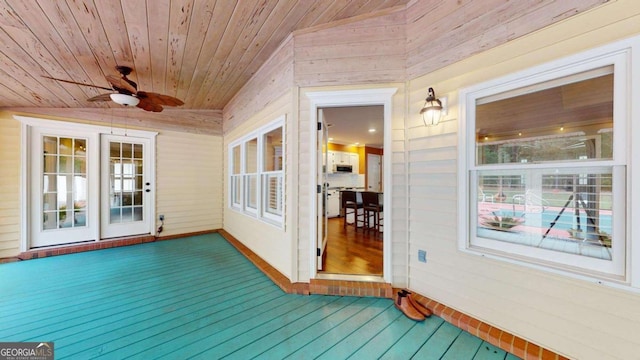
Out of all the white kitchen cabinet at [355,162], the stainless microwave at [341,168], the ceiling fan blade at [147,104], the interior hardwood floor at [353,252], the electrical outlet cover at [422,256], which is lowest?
the interior hardwood floor at [353,252]

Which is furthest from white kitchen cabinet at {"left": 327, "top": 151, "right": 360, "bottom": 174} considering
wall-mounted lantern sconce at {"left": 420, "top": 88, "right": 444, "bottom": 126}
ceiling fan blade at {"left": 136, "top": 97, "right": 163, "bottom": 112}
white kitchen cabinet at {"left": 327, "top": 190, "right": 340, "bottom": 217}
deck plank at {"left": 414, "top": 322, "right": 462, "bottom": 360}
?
deck plank at {"left": 414, "top": 322, "right": 462, "bottom": 360}

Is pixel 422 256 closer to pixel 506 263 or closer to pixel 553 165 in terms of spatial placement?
pixel 506 263

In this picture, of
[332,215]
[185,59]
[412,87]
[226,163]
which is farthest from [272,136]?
[332,215]

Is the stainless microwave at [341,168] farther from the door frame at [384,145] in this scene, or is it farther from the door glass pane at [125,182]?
the door glass pane at [125,182]

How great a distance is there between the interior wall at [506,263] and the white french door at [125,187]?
4.92 meters

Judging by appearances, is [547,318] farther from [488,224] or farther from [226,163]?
[226,163]

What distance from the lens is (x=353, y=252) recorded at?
3537 millimetres

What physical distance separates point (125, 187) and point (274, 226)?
3412 millimetres

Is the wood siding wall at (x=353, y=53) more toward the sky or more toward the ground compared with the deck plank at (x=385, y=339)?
more toward the sky

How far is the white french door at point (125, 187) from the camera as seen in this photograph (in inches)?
165

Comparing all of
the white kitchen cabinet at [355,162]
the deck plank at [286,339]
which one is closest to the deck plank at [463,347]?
the deck plank at [286,339]

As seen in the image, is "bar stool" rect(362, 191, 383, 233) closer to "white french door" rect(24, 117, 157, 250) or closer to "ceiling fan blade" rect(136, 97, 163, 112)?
"ceiling fan blade" rect(136, 97, 163, 112)

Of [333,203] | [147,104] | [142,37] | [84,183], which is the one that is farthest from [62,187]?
[333,203]

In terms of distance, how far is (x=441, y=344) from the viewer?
1.72m
